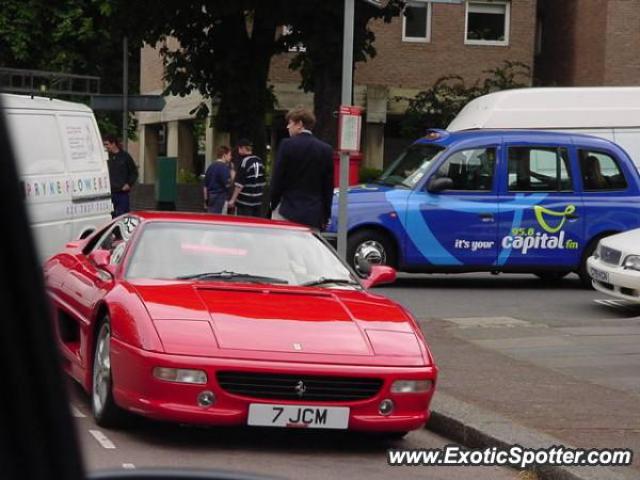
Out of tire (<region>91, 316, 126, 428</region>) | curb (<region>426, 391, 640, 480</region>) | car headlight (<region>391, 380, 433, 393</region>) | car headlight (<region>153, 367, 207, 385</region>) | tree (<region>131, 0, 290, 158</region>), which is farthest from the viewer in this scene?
tree (<region>131, 0, 290, 158</region>)

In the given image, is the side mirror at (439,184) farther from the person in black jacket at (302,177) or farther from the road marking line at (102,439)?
the road marking line at (102,439)

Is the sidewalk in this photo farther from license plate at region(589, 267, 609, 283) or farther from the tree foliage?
the tree foliage

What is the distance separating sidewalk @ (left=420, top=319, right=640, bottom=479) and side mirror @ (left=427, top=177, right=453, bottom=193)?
635 cm

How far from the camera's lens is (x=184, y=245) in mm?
8078

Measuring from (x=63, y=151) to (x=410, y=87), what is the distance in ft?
86.7

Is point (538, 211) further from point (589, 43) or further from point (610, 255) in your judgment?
point (589, 43)

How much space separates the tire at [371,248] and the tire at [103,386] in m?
8.85

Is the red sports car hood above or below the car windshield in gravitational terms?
below

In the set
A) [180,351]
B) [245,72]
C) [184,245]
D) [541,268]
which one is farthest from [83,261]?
[245,72]

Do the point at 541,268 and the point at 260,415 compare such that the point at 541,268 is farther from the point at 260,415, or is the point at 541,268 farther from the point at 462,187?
the point at 260,415

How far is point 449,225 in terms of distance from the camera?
1656 cm

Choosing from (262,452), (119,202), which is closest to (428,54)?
(119,202)

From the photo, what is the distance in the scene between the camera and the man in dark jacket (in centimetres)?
2056

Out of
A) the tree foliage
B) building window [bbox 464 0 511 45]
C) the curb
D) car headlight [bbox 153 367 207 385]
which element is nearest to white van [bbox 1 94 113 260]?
the curb
